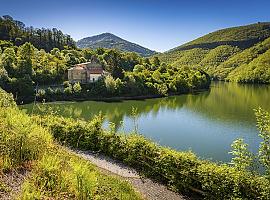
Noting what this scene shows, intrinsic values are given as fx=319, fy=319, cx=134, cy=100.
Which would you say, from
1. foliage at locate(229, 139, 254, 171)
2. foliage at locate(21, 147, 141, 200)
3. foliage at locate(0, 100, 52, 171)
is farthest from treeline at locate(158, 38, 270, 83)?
foliage at locate(21, 147, 141, 200)

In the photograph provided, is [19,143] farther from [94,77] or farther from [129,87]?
[94,77]

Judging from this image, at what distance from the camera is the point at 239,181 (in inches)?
434

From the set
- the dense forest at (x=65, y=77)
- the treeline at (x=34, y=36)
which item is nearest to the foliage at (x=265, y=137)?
the dense forest at (x=65, y=77)

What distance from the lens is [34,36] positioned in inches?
3964

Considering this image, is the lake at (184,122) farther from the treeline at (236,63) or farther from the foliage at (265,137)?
the treeline at (236,63)

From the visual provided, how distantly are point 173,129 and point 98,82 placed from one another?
32304 millimetres

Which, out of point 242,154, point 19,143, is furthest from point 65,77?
point 19,143

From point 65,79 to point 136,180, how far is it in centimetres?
5934

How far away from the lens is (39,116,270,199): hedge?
10961 mm

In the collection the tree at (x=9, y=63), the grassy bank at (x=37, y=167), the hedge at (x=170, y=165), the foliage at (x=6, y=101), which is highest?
the tree at (x=9, y=63)

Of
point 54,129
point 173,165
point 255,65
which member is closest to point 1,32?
point 54,129

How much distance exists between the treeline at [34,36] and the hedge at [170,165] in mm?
79535

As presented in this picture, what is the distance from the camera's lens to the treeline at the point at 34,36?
9194cm

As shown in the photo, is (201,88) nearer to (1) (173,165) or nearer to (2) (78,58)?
(2) (78,58)
